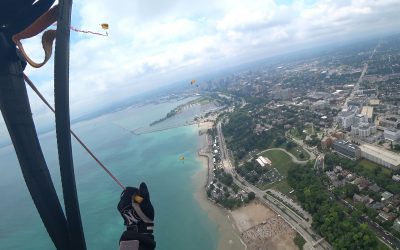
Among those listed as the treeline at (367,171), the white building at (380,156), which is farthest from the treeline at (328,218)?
the white building at (380,156)

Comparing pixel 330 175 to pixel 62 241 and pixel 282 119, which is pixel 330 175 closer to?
pixel 282 119

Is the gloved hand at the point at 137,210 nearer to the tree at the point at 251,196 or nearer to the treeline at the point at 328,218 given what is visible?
the treeline at the point at 328,218

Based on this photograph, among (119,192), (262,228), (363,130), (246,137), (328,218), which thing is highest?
(328,218)

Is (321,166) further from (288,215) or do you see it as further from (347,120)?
(347,120)

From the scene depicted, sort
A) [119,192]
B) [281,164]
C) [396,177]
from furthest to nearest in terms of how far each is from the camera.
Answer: [119,192] < [281,164] < [396,177]

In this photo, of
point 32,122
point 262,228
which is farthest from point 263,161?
point 32,122

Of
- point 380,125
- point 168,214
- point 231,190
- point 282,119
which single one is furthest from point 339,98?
point 168,214
